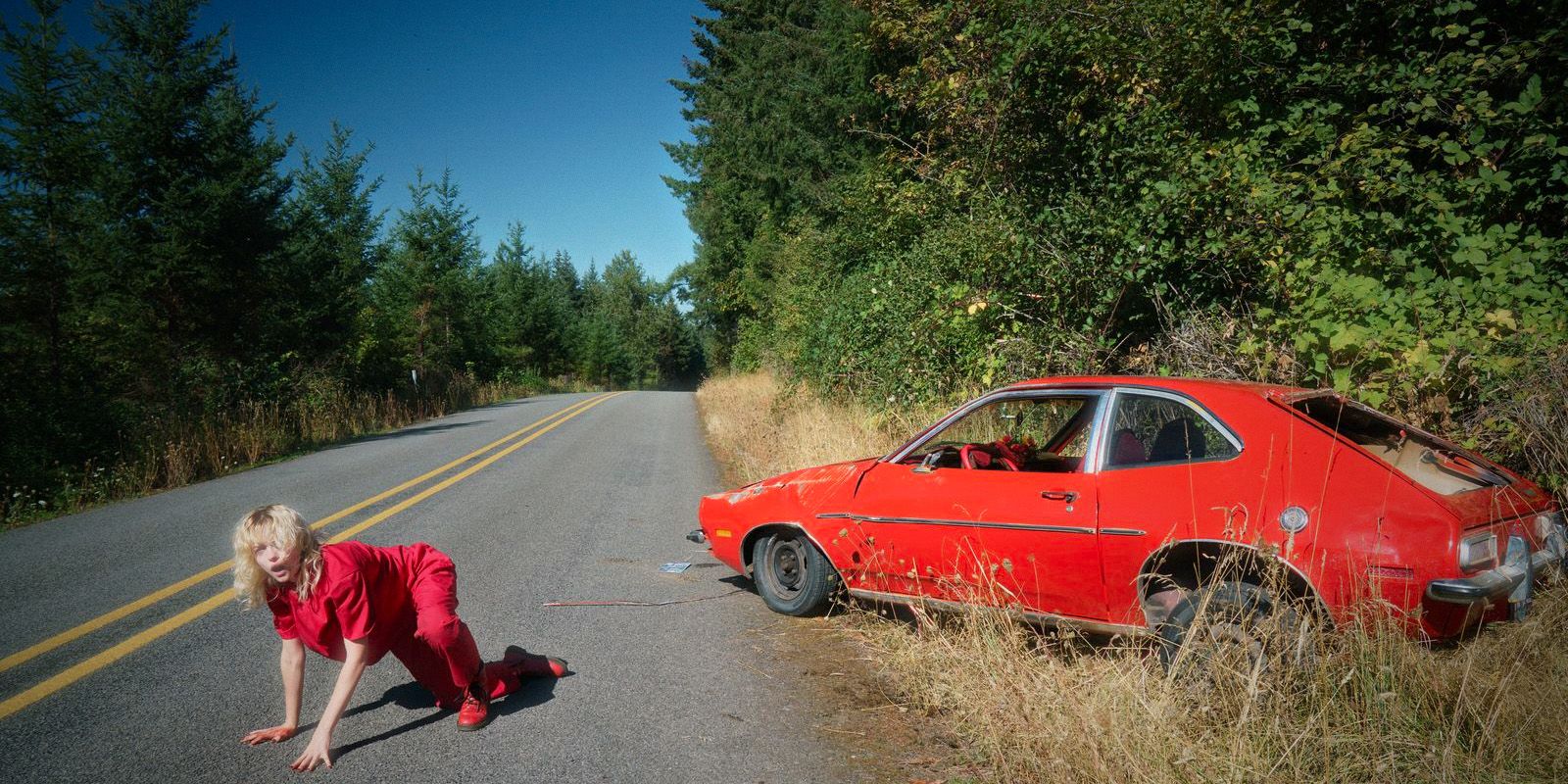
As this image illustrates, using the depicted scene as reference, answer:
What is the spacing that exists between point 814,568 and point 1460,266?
463cm

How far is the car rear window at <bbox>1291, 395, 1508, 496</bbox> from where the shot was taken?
11.2 ft

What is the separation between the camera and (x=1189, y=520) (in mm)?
3410

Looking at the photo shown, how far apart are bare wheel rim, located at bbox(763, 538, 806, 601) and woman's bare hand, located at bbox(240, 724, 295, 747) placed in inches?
107

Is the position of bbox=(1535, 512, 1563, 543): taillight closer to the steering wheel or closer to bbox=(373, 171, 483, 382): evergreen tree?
the steering wheel

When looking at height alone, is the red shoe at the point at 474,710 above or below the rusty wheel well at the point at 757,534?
below

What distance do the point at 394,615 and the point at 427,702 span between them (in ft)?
2.07

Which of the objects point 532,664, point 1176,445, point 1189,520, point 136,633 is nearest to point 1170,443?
point 1176,445

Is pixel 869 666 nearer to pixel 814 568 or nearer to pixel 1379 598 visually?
pixel 814 568

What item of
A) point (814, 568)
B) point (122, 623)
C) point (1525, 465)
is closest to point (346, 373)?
point (122, 623)

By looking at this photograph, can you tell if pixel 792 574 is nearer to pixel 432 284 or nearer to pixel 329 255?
pixel 329 255

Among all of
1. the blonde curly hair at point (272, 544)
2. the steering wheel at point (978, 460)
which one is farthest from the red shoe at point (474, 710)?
the steering wheel at point (978, 460)

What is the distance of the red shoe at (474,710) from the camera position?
3420 millimetres

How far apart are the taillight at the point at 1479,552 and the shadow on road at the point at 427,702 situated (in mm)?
3907

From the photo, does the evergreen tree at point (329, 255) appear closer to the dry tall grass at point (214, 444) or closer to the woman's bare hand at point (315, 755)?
the dry tall grass at point (214, 444)
